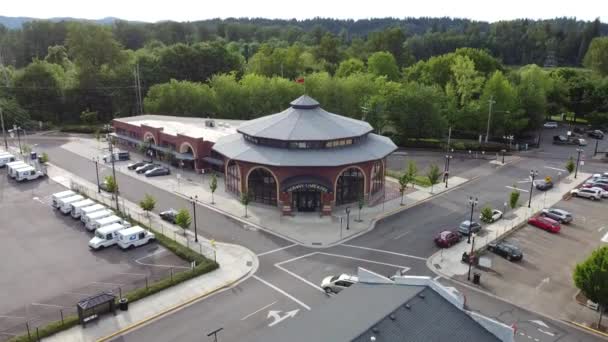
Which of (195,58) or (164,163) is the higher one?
(195,58)

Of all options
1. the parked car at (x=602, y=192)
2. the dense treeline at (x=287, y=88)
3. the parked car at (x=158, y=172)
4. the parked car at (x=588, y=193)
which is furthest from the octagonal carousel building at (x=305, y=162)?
the dense treeline at (x=287, y=88)

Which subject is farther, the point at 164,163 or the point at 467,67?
the point at 467,67

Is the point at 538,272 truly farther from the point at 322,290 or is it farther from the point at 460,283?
the point at 322,290

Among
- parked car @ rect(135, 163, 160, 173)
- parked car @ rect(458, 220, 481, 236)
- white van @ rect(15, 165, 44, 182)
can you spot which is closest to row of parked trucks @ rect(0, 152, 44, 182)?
white van @ rect(15, 165, 44, 182)

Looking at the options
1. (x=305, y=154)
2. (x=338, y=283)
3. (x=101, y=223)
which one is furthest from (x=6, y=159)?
(x=338, y=283)

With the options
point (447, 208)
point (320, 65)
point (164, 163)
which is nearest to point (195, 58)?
point (320, 65)

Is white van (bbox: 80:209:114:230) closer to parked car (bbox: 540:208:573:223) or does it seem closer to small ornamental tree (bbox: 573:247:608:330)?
small ornamental tree (bbox: 573:247:608:330)

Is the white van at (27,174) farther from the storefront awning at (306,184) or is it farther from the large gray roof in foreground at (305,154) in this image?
the storefront awning at (306,184)
